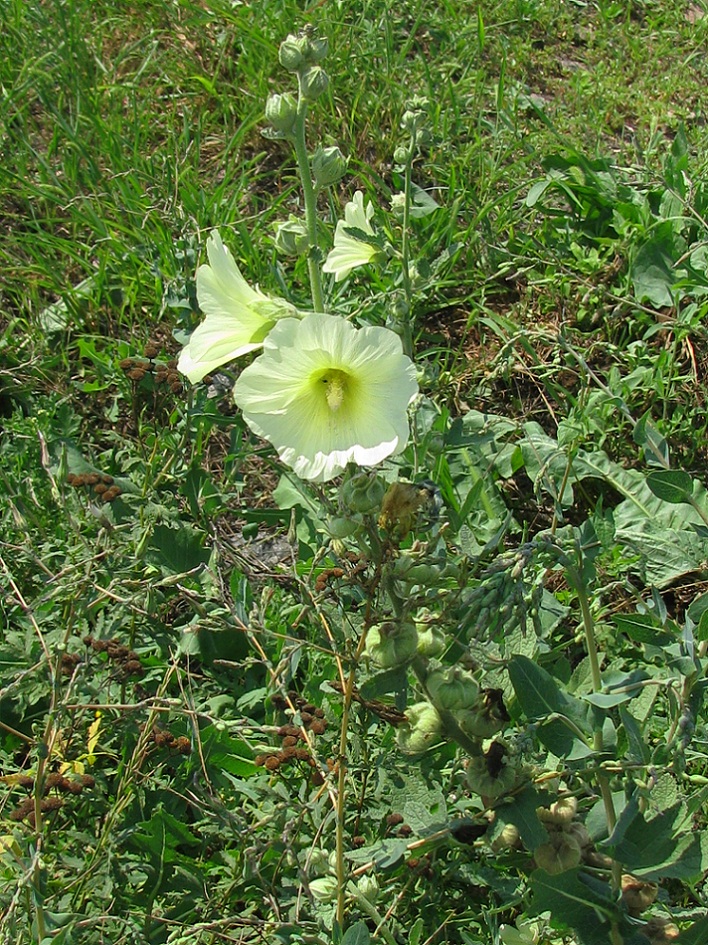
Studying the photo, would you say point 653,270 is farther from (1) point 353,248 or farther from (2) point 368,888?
(2) point 368,888

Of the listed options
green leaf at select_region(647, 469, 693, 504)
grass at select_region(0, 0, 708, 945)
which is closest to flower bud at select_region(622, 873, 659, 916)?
grass at select_region(0, 0, 708, 945)

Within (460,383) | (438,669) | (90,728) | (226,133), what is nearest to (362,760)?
(438,669)

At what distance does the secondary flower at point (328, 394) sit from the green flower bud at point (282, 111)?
35 cm

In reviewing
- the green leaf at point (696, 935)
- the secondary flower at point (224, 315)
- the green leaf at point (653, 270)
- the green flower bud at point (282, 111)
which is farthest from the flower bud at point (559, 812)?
the green leaf at point (653, 270)

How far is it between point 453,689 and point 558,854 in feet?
1.13

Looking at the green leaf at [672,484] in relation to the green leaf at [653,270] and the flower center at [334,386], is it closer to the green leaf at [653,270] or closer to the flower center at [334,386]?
the flower center at [334,386]

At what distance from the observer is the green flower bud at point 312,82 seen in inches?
64.0

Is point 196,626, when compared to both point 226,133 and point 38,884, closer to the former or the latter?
point 38,884

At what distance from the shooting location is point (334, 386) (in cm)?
158

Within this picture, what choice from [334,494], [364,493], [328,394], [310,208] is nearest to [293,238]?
[310,208]

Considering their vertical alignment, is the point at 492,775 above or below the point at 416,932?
above

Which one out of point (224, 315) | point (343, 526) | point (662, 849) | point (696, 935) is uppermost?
point (224, 315)

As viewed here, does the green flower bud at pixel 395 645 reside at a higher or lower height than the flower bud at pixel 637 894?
higher

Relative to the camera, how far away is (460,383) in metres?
3.02
